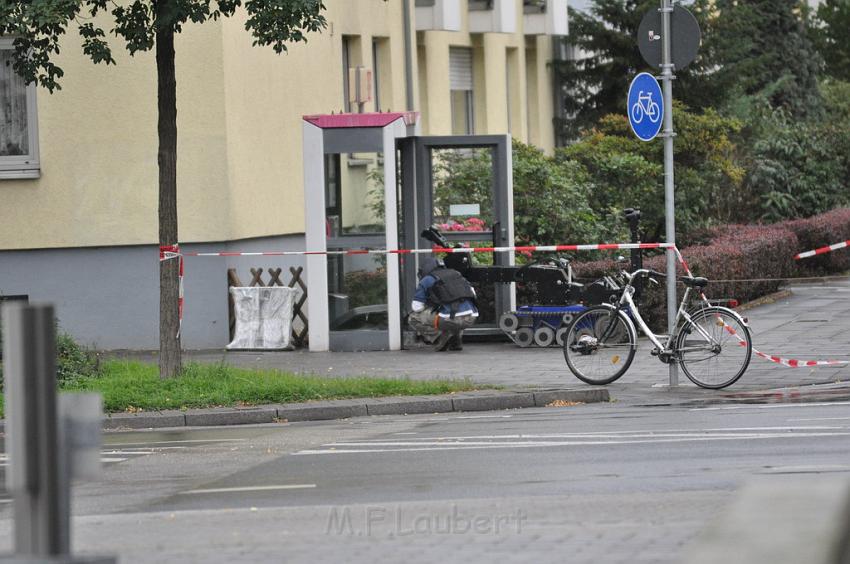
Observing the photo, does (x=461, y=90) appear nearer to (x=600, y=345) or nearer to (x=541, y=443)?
(x=600, y=345)

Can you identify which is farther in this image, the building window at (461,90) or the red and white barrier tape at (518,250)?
the building window at (461,90)

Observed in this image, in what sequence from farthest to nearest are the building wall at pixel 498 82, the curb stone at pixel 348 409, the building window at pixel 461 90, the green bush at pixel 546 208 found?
the building window at pixel 461 90 → the building wall at pixel 498 82 → the green bush at pixel 546 208 → the curb stone at pixel 348 409

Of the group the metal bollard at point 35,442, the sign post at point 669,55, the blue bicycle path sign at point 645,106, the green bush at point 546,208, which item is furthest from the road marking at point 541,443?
the green bush at point 546,208

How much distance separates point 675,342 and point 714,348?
0.35 meters

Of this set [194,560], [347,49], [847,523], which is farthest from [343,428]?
[347,49]

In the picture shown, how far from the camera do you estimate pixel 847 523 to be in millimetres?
5223

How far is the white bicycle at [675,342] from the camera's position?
14055 millimetres

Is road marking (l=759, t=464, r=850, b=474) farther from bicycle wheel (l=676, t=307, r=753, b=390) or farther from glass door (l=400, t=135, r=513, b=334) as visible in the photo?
glass door (l=400, t=135, r=513, b=334)

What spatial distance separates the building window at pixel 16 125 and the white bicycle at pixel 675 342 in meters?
8.11

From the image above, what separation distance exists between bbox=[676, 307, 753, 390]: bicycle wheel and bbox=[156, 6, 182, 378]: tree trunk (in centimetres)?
460

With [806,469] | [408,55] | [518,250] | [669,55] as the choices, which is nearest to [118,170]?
[518,250]

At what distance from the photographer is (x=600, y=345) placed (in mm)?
14516

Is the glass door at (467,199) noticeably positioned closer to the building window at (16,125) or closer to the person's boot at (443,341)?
the person's boot at (443,341)

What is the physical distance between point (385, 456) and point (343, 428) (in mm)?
2190
